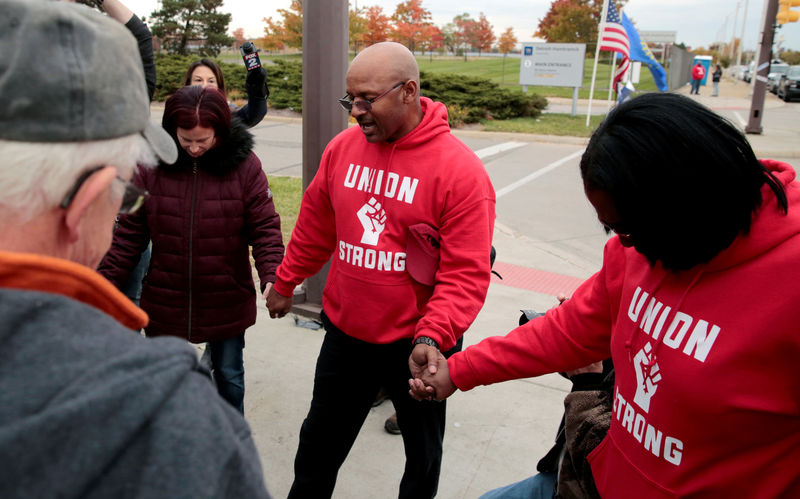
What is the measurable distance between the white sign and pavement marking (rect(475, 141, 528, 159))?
582 centimetres

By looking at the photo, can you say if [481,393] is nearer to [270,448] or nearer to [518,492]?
[270,448]

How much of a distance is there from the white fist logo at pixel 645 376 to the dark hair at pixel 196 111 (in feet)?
6.82

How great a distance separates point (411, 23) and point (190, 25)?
13.5 meters

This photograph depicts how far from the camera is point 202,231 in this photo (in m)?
2.86

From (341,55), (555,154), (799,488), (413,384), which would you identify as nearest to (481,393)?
(413,384)

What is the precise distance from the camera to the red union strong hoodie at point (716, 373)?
4.23ft

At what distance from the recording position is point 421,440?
2492 millimetres

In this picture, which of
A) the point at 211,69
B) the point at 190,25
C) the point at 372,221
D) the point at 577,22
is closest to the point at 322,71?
the point at 211,69

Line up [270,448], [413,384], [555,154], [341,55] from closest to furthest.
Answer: [413,384]
[270,448]
[341,55]
[555,154]

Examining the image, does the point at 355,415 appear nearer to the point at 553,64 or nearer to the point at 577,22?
the point at 553,64

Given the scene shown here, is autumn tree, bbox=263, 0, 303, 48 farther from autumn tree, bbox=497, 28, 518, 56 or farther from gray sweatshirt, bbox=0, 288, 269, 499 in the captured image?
gray sweatshirt, bbox=0, 288, 269, 499

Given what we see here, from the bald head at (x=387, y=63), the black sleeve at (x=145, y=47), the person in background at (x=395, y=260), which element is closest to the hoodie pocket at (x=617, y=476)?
the person in background at (x=395, y=260)

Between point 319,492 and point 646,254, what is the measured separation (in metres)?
1.73

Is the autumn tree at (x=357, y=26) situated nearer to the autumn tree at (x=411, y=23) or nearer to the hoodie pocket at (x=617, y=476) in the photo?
the autumn tree at (x=411, y=23)
